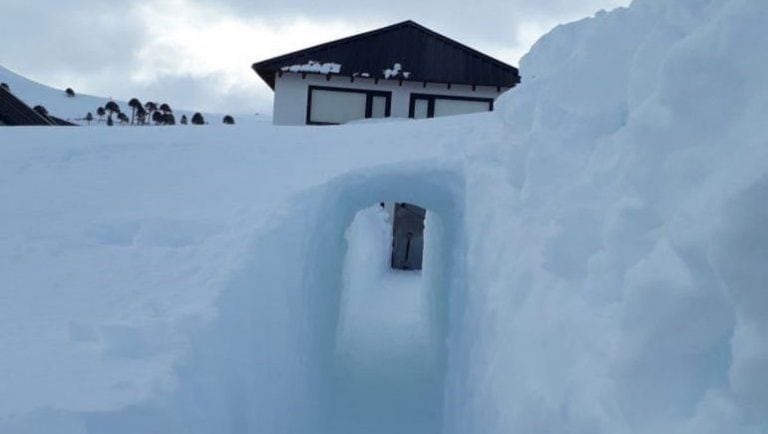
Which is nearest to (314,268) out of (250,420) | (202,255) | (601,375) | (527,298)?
(202,255)

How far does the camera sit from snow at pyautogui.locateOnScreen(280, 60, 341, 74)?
16198mm

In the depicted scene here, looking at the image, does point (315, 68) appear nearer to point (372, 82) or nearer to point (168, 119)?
point (372, 82)

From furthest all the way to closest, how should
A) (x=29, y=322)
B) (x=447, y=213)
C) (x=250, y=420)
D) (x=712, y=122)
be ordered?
(x=447, y=213), (x=250, y=420), (x=29, y=322), (x=712, y=122)

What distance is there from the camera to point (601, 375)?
276cm

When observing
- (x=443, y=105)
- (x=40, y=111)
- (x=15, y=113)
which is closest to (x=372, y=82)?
(x=443, y=105)

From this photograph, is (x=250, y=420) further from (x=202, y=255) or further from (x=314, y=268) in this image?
(x=314, y=268)

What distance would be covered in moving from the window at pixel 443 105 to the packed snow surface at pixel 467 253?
8.25m

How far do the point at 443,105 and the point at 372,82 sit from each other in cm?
206

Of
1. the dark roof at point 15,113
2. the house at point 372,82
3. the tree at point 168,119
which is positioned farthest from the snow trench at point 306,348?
the tree at point 168,119

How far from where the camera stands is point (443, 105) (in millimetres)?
16906

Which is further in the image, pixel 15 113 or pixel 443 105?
pixel 443 105

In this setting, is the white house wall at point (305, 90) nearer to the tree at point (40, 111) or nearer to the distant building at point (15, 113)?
the tree at point (40, 111)

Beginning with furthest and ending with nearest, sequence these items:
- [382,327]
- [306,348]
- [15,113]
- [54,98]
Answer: [54,98]
[15,113]
[382,327]
[306,348]

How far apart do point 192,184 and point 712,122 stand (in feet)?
16.7
